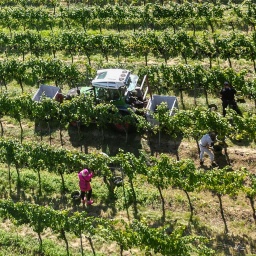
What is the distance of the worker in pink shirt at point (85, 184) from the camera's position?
17672 millimetres

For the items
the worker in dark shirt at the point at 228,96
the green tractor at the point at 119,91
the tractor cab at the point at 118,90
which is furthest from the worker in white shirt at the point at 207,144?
the tractor cab at the point at 118,90

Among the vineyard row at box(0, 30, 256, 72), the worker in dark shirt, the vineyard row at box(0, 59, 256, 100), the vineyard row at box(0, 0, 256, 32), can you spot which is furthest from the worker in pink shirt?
the vineyard row at box(0, 0, 256, 32)

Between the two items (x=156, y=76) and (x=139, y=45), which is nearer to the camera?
(x=156, y=76)

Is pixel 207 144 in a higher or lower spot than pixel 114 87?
lower

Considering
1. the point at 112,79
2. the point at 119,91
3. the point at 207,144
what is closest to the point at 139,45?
the point at 112,79

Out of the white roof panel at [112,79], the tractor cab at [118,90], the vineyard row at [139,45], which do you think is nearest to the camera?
the white roof panel at [112,79]

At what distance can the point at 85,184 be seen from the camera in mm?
17828

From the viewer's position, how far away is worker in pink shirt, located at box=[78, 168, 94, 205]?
17672 mm

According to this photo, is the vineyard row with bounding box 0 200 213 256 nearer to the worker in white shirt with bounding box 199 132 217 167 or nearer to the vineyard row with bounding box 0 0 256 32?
the worker in white shirt with bounding box 199 132 217 167

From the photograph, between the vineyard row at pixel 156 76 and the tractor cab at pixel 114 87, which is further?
the vineyard row at pixel 156 76

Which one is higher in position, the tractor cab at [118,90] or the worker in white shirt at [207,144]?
the tractor cab at [118,90]

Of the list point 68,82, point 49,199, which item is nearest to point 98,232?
point 49,199

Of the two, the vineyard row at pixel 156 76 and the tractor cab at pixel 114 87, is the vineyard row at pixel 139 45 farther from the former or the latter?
the tractor cab at pixel 114 87

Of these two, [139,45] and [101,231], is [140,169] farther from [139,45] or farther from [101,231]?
[139,45]
